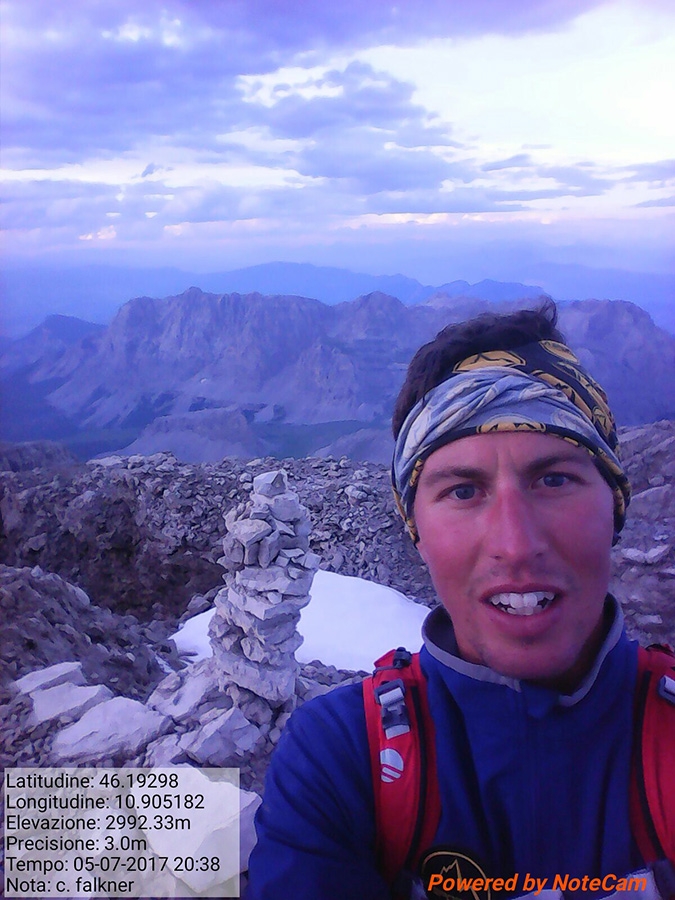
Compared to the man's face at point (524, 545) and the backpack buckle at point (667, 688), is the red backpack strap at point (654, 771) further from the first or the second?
the man's face at point (524, 545)

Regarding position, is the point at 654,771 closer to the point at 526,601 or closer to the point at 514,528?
the point at 526,601

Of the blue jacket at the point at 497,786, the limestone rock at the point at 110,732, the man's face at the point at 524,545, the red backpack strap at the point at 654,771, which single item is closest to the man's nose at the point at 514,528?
the man's face at the point at 524,545

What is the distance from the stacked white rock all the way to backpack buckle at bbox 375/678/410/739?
1086mm

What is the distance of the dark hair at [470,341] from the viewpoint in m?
1.09

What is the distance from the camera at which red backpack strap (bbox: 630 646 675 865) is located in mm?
901

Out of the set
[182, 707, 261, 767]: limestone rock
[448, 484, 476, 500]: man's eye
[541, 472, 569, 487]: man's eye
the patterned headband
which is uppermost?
the patterned headband

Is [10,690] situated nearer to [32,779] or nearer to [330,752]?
[32,779]

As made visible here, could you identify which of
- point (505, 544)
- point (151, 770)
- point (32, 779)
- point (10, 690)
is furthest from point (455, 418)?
point (10, 690)

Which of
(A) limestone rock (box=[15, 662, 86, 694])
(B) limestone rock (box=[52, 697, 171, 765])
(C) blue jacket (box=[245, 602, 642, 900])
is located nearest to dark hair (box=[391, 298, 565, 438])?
(C) blue jacket (box=[245, 602, 642, 900])

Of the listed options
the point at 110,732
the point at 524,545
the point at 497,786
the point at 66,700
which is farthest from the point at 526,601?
the point at 66,700

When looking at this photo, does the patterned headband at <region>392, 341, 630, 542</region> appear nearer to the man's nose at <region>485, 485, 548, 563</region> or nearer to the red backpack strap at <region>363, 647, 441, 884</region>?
the man's nose at <region>485, 485, 548, 563</region>

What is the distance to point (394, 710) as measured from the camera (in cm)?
98

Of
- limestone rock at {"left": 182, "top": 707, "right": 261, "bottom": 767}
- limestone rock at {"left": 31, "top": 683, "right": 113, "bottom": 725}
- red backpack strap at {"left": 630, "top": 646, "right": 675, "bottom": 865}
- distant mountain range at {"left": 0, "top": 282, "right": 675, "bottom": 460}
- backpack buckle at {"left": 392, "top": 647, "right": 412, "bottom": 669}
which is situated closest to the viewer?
red backpack strap at {"left": 630, "top": 646, "right": 675, "bottom": 865}

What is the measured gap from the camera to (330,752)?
100 cm
